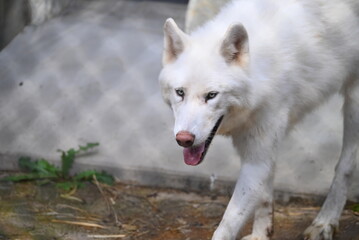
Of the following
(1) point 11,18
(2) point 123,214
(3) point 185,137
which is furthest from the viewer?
(1) point 11,18

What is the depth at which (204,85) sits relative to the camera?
10.6ft

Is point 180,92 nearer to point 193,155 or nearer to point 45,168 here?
point 193,155

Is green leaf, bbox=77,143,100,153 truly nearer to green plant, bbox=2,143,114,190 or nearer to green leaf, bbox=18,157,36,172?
green plant, bbox=2,143,114,190

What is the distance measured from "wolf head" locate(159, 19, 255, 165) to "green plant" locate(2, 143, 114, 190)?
143 cm

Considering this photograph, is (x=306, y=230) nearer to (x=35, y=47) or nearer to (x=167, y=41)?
(x=167, y=41)

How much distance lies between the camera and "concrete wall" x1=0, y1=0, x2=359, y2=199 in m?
4.67

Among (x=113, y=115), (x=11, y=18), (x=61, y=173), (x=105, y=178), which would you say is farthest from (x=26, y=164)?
(x=11, y=18)

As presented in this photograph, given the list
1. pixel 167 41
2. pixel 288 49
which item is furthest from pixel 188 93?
pixel 288 49

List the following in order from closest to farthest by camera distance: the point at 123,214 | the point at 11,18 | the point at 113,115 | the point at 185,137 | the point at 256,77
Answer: the point at 185,137 < the point at 256,77 < the point at 123,214 < the point at 113,115 < the point at 11,18

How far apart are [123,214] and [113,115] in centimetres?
89

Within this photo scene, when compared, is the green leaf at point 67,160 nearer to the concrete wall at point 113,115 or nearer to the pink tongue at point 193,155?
the concrete wall at point 113,115

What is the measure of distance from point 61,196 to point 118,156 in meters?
0.49

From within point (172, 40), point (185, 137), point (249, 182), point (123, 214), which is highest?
point (172, 40)

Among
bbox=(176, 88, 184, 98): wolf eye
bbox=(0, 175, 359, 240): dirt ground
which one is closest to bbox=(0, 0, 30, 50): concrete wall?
bbox=(0, 175, 359, 240): dirt ground
